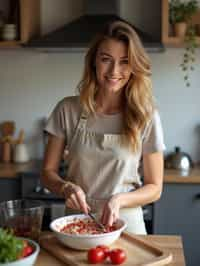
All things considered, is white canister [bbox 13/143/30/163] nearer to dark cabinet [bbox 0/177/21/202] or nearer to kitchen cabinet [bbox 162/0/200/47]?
dark cabinet [bbox 0/177/21/202]

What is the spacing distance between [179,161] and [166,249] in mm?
1524

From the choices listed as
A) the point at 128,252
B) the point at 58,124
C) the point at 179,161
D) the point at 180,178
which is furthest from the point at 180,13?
the point at 128,252

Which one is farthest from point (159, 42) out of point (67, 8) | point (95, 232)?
point (95, 232)

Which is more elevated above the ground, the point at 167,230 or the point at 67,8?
the point at 67,8

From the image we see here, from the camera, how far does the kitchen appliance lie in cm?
297

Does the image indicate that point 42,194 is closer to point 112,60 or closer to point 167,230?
point 167,230

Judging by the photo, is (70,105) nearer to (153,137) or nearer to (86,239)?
(153,137)

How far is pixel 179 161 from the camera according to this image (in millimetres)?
2984

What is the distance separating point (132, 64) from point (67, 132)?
37cm

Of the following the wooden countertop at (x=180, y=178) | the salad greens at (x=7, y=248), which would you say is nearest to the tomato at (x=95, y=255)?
the salad greens at (x=7, y=248)

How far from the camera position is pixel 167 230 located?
278 cm

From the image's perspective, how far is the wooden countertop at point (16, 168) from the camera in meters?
2.84

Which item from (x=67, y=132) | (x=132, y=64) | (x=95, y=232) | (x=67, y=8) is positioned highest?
(x=67, y=8)

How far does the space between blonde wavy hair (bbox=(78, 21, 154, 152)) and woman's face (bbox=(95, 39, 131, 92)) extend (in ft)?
0.07
